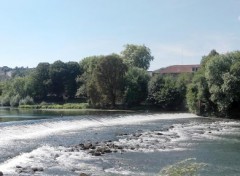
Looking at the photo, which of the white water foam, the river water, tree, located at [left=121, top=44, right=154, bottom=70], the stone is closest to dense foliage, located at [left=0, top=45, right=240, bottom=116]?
tree, located at [left=121, top=44, right=154, bottom=70]

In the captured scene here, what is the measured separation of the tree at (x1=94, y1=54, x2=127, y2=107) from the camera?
97688 mm

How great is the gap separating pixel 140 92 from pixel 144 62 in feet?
163

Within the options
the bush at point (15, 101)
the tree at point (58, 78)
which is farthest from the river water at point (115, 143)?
the bush at point (15, 101)

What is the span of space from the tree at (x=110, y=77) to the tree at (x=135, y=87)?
7.45 ft

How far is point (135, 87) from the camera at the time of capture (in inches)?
3903

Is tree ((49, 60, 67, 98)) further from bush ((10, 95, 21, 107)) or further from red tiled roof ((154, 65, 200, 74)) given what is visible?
red tiled roof ((154, 65, 200, 74))

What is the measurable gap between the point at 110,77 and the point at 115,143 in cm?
5817

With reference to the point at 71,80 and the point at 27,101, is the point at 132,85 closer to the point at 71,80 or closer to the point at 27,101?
the point at 71,80

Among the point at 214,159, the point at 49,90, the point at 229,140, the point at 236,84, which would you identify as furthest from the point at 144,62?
the point at 214,159

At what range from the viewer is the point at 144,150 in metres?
36.1

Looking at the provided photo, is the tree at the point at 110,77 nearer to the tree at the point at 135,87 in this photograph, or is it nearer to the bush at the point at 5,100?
the tree at the point at 135,87

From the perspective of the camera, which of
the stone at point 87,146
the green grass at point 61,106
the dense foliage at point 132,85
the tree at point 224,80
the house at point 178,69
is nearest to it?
the stone at point 87,146

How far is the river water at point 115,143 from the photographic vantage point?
28062mm

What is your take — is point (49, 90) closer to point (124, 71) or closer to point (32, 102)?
point (32, 102)
